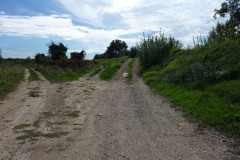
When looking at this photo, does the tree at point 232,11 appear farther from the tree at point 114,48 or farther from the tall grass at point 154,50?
the tree at point 114,48

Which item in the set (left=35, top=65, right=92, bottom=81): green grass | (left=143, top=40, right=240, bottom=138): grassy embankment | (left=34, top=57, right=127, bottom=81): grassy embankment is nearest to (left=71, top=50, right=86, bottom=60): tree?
(left=34, top=57, right=127, bottom=81): grassy embankment

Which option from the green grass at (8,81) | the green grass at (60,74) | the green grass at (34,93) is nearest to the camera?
the green grass at (34,93)

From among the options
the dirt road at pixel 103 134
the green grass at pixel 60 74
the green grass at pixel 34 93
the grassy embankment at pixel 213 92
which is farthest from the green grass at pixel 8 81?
the grassy embankment at pixel 213 92

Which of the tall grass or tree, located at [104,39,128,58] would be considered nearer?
the tall grass

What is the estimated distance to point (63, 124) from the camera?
5598 millimetres

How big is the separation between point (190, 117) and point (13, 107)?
599cm

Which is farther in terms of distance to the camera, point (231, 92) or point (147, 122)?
point (231, 92)

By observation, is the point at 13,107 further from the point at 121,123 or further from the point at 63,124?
the point at 121,123

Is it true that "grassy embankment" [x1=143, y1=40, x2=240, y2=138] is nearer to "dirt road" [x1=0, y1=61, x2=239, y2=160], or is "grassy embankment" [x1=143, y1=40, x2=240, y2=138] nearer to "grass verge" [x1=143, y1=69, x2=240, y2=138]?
"grass verge" [x1=143, y1=69, x2=240, y2=138]

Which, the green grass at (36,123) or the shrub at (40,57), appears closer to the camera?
the green grass at (36,123)

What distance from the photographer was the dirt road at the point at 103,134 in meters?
3.84

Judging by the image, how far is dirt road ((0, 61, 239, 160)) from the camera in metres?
3.84

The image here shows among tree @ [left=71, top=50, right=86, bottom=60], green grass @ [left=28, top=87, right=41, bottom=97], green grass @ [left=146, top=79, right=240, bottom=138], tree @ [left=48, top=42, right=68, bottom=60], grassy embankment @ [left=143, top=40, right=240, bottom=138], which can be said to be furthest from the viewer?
tree @ [left=71, top=50, right=86, bottom=60]

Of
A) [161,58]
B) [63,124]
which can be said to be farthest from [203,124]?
[161,58]
